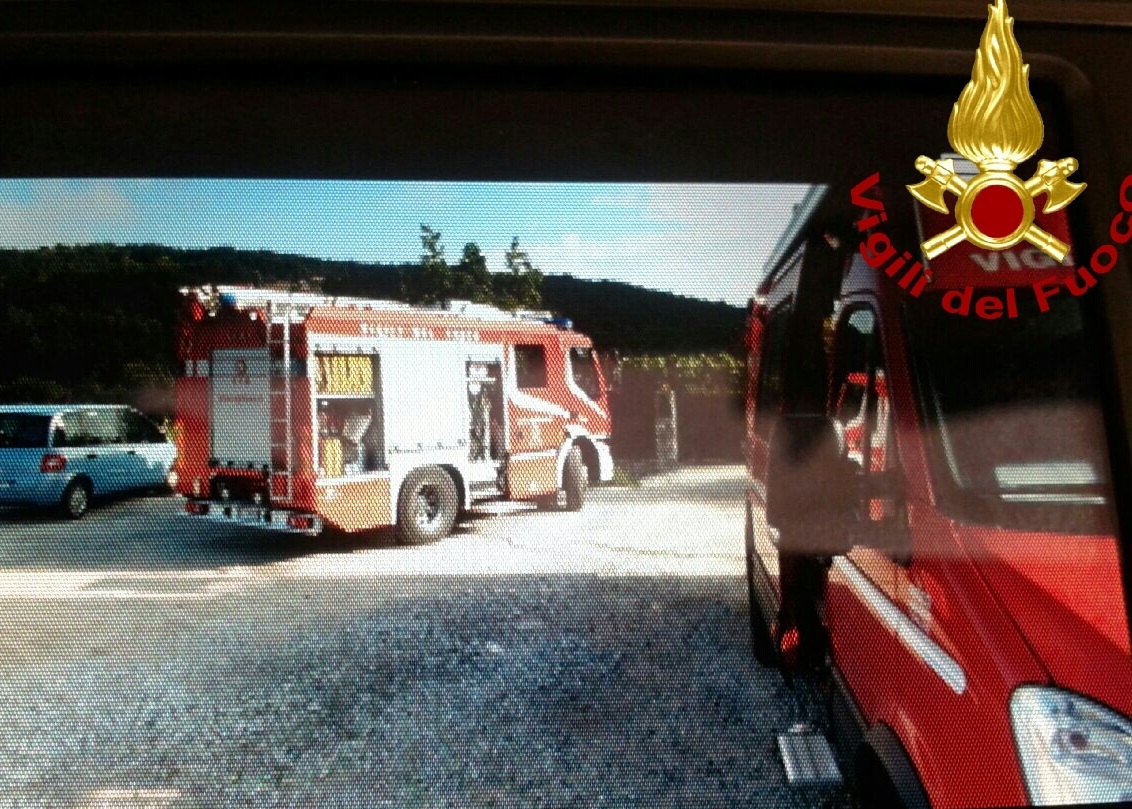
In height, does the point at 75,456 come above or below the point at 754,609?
above

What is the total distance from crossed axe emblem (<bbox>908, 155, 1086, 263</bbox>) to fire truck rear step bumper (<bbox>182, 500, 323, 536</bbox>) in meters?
1.13

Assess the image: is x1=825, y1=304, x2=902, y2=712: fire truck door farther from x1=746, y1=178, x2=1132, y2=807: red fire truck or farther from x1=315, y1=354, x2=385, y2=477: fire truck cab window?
x1=315, y1=354, x2=385, y2=477: fire truck cab window

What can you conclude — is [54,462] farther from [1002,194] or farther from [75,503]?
[1002,194]

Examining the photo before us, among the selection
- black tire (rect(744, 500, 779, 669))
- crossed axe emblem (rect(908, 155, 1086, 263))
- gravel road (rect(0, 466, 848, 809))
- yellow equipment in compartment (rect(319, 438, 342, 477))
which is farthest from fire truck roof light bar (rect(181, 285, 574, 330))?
crossed axe emblem (rect(908, 155, 1086, 263))

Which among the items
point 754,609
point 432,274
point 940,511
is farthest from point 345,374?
point 940,511

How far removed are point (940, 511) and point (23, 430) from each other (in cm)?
155

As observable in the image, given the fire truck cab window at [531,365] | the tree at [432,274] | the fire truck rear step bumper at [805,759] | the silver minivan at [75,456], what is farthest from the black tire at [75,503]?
the fire truck rear step bumper at [805,759]

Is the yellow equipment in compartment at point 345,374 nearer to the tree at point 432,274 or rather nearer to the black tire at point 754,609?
the tree at point 432,274

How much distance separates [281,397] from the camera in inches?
57.3

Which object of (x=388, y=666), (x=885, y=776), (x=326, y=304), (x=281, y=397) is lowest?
(x=885, y=776)

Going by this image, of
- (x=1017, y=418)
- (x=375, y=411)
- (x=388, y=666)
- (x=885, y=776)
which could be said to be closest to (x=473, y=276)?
(x=375, y=411)

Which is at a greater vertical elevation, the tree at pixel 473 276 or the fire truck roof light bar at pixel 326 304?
the tree at pixel 473 276

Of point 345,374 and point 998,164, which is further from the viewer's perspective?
point 345,374

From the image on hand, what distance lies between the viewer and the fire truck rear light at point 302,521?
4.66 feet
